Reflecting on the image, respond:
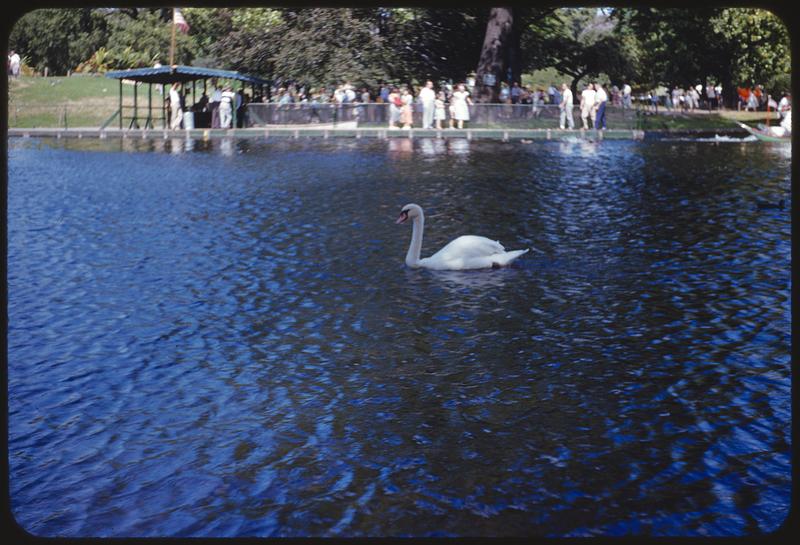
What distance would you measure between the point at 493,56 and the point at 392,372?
40519mm

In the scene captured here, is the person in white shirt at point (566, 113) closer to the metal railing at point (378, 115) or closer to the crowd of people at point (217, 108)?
the metal railing at point (378, 115)

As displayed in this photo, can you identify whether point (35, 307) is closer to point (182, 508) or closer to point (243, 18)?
point (182, 508)

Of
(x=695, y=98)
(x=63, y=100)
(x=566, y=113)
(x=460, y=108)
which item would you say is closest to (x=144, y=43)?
(x=63, y=100)

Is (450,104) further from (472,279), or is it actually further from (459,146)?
(472,279)

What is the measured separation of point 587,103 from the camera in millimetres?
42594

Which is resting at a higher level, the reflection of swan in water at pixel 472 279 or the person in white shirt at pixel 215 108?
the person in white shirt at pixel 215 108

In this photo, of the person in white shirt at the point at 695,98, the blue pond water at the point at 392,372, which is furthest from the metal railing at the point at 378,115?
the person in white shirt at the point at 695,98

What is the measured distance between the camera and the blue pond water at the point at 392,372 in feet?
22.7

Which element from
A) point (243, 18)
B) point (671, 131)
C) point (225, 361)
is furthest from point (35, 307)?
point (243, 18)

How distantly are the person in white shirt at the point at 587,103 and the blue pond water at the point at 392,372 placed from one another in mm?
21032

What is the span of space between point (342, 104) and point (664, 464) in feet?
122

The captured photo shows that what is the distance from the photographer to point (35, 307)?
501 inches

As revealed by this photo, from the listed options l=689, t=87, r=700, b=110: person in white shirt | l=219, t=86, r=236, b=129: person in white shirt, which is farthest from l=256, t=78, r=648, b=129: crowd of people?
l=689, t=87, r=700, b=110: person in white shirt

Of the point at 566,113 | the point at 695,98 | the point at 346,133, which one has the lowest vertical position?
the point at 346,133
